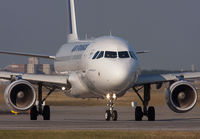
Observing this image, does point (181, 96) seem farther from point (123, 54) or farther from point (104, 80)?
point (104, 80)

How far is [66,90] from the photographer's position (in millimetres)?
42938

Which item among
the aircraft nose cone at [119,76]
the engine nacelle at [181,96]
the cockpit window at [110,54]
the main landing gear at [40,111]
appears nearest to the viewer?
the aircraft nose cone at [119,76]

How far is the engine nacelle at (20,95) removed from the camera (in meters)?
38.4

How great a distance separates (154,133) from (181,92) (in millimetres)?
13377

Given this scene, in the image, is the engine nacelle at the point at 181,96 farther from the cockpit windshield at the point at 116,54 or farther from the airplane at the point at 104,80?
the cockpit windshield at the point at 116,54

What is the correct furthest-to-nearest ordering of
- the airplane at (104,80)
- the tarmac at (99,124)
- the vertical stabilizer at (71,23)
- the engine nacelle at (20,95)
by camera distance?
the vertical stabilizer at (71,23) → the engine nacelle at (20,95) → the airplane at (104,80) → the tarmac at (99,124)

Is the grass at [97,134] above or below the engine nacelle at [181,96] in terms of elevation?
below

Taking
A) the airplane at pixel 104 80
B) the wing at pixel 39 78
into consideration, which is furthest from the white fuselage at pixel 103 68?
the wing at pixel 39 78

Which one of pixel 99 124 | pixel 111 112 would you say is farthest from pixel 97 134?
pixel 111 112

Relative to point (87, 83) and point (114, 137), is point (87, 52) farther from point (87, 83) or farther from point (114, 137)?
point (114, 137)

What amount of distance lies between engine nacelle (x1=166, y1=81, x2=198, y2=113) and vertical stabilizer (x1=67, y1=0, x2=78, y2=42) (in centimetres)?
1410

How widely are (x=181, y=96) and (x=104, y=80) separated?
500cm

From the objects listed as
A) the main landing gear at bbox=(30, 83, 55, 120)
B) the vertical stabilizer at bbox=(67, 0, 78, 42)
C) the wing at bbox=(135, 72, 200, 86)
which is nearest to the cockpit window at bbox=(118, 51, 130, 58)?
the wing at bbox=(135, 72, 200, 86)

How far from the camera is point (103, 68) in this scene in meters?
37.1
